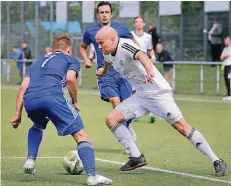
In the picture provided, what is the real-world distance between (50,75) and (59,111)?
480 mm

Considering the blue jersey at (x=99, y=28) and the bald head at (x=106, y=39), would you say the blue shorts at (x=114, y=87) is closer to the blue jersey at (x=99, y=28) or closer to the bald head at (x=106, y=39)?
the blue jersey at (x=99, y=28)

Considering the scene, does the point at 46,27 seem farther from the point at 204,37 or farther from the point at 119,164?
the point at 119,164

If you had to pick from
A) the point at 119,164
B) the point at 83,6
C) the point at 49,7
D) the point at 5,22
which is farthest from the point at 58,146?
the point at 5,22

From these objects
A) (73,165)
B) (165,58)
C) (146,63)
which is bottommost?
(165,58)

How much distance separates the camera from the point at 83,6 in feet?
119

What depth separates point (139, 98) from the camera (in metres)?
10.2

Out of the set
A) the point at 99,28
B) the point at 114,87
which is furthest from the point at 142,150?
the point at 99,28

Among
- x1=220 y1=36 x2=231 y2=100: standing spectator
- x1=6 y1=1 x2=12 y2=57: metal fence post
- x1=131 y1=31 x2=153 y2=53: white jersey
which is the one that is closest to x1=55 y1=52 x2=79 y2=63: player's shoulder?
x1=131 y1=31 x2=153 y2=53: white jersey

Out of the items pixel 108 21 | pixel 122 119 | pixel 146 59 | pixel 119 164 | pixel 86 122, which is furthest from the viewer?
pixel 86 122

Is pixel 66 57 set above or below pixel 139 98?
above

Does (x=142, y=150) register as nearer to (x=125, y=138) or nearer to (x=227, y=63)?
(x=125, y=138)

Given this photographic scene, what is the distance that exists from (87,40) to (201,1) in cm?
1819

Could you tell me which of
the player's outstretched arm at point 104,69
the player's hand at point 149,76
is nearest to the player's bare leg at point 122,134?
the player's outstretched arm at point 104,69

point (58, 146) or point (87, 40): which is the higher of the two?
point (87, 40)
